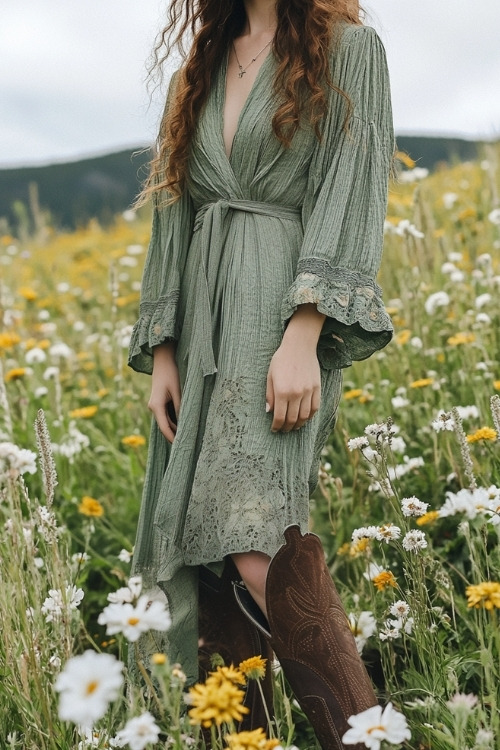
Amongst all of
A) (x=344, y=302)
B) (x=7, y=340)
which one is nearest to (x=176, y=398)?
(x=344, y=302)

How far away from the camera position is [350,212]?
71.5 inches

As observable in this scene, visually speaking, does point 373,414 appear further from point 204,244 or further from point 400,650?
point 204,244

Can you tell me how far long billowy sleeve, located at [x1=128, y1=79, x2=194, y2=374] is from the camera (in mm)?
2041

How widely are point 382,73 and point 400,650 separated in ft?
4.78

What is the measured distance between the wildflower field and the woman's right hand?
0.28 meters

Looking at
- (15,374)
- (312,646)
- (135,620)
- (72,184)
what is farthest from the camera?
(72,184)

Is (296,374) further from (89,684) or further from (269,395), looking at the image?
(89,684)

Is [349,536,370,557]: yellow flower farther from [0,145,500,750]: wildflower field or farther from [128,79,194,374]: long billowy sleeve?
[128,79,194,374]: long billowy sleeve

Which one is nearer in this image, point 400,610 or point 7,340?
point 400,610

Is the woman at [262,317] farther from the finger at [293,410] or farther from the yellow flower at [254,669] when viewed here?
the yellow flower at [254,669]

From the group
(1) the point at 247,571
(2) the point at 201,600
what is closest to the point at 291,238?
(1) the point at 247,571

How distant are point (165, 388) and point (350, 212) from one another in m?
0.60

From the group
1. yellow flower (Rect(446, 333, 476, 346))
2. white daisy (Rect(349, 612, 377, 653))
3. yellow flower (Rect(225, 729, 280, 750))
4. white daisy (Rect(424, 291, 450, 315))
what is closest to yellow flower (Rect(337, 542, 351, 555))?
white daisy (Rect(349, 612, 377, 653))

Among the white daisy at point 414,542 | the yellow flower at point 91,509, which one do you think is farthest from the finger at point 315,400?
the yellow flower at point 91,509
